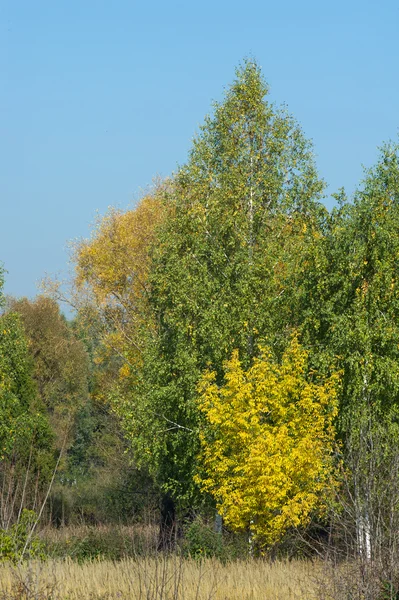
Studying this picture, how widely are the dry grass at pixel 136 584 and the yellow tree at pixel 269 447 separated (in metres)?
7.35

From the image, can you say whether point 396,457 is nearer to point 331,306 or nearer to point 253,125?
point 331,306

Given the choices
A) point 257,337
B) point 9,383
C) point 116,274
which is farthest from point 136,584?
point 116,274

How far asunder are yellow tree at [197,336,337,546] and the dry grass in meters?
7.35

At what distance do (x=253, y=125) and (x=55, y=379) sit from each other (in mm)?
29204

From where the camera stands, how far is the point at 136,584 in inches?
469

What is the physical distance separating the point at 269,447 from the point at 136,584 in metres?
10.8

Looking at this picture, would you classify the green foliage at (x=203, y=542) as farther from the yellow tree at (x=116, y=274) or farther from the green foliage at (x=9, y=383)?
the yellow tree at (x=116, y=274)

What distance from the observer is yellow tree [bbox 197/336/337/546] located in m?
22.4

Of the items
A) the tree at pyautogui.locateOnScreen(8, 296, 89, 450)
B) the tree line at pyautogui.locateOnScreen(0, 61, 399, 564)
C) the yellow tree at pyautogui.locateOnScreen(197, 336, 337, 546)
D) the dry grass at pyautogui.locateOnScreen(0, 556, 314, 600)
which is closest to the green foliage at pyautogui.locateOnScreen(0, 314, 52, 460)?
the tree line at pyautogui.locateOnScreen(0, 61, 399, 564)

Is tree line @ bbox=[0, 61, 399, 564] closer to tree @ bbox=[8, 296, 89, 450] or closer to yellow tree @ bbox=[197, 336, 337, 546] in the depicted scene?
yellow tree @ bbox=[197, 336, 337, 546]

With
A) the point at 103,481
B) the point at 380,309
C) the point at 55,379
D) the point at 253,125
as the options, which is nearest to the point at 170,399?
the point at 380,309

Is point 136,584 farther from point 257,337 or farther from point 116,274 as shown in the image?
point 116,274

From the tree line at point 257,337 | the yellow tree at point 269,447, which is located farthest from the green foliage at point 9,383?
the yellow tree at point 269,447

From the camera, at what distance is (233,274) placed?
3078 cm
